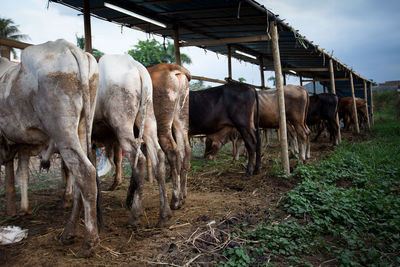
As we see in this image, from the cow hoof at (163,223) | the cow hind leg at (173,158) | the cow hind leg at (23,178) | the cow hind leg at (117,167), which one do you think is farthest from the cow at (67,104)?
the cow hind leg at (117,167)

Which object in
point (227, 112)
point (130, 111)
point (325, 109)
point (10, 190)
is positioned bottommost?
point (10, 190)

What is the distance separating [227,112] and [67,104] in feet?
16.7

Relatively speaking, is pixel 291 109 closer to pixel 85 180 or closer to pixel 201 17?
pixel 201 17

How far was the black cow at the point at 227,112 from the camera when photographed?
7734mm

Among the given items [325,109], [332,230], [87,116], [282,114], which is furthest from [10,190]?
[325,109]

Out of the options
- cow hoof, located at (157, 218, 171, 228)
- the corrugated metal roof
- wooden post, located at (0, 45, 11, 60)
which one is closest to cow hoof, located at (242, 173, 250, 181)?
the corrugated metal roof

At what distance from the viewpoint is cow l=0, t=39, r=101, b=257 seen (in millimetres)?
3229

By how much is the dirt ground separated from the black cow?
127 cm

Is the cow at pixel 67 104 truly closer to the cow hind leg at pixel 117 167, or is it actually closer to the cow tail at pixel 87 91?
the cow tail at pixel 87 91

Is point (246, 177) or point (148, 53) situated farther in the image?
point (148, 53)

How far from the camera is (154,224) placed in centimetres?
416

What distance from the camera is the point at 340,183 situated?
6.06 metres

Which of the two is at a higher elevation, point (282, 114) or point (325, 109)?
point (325, 109)

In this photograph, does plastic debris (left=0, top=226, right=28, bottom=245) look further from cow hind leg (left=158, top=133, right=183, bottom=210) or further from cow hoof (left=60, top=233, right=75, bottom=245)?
cow hind leg (left=158, top=133, right=183, bottom=210)
